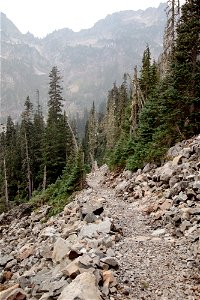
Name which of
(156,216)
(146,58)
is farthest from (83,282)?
(146,58)

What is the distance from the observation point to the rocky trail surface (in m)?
9.75

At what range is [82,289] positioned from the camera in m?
8.82

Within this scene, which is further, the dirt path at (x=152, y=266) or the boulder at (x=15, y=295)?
the boulder at (x=15, y=295)

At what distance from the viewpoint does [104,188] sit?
1048 inches

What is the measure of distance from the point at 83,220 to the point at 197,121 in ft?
34.3

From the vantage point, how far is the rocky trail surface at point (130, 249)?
32.0ft

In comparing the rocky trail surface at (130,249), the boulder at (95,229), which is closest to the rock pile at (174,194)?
the rocky trail surface at (130,249)

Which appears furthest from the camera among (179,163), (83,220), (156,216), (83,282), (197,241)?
(179,163)

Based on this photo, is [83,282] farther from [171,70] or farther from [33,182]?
[33,182]

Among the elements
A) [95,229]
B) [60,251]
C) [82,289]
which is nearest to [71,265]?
[82,289]

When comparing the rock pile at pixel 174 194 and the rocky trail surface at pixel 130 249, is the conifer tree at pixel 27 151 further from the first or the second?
the rock pile at pixel 174 194

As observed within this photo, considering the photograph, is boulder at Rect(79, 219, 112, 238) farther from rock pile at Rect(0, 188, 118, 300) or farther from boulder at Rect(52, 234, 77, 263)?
boulder at Rect(52, 234, 77, 263)

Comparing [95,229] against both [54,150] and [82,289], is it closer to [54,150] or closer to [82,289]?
[82,289]

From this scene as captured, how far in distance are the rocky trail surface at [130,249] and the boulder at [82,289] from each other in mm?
25
